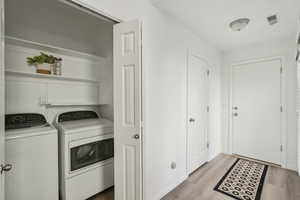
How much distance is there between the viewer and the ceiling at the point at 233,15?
1.85 m

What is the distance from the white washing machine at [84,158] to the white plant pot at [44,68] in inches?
24.9

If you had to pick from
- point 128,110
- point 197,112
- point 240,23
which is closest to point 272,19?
point 240,23

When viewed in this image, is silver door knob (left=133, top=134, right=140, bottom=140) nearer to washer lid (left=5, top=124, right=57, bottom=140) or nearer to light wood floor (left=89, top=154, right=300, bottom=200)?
washer lid (left=5, top=124, right=57, bottom=140)

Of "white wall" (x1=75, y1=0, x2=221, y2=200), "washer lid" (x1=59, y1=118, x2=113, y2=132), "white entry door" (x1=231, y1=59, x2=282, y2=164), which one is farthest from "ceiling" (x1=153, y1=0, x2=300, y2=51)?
"washer lid" (x1=59, y1=118, x2=113, y2=132)

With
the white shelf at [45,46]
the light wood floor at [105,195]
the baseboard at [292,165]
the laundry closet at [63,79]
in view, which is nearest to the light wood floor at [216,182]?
the baseboard at [292,165]

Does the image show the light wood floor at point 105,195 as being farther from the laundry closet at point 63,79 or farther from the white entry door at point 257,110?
the white entry door at point 257,110

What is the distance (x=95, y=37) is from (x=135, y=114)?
197cm

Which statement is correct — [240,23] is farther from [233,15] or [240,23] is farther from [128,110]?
[128,110]

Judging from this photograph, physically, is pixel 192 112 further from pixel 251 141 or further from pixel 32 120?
pixel 32 120

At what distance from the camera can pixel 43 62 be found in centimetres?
195

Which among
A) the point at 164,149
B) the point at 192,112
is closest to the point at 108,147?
the point at 164,149

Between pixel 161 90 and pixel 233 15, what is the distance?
1.48 metres

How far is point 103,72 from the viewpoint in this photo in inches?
104

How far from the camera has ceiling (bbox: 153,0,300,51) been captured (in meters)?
1.85
